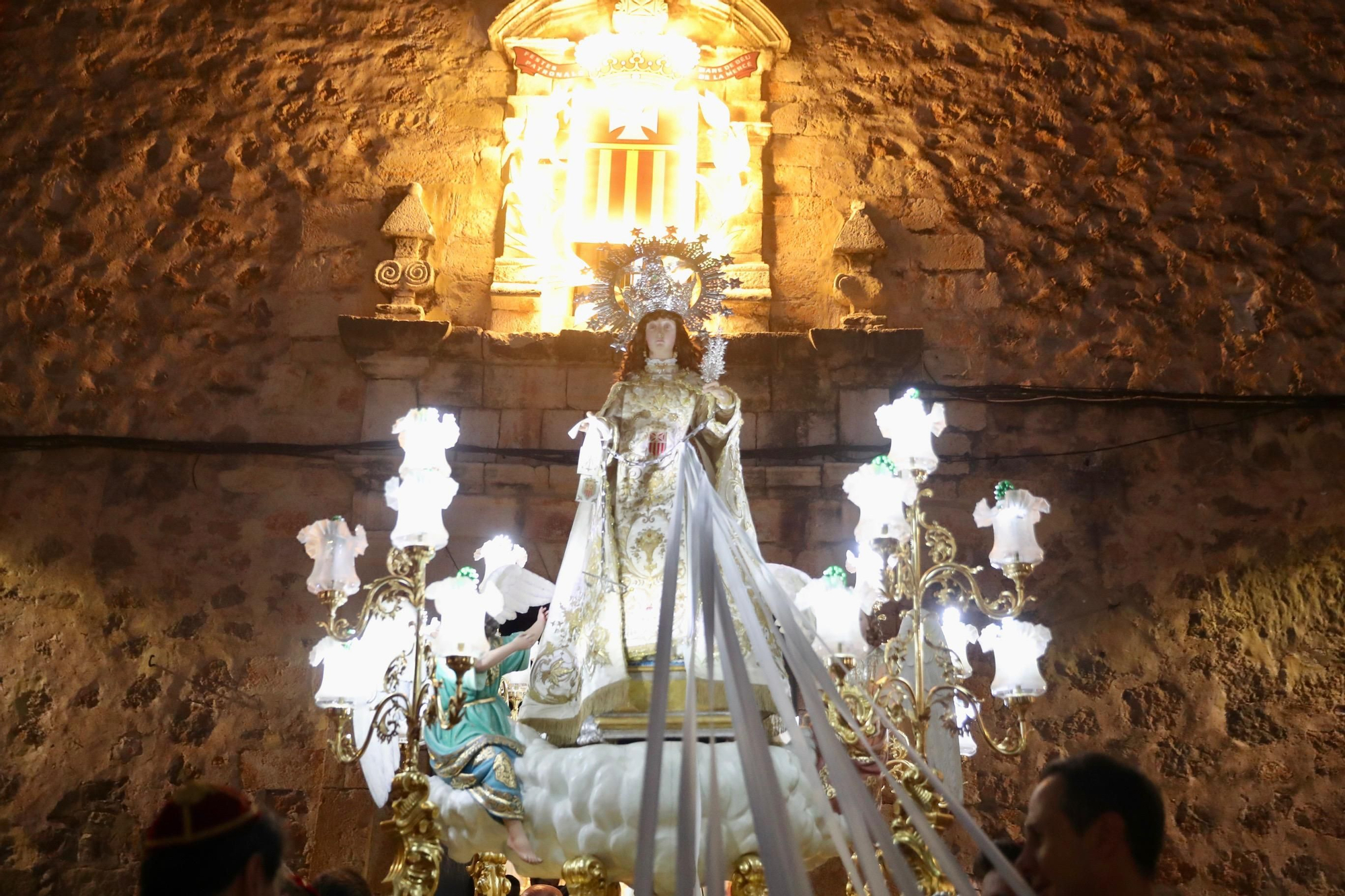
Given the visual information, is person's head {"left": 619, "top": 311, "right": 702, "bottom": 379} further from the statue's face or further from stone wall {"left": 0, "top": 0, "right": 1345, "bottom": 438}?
stone wall {"left": 0, "top": 0, "right": 1345, "bottom": 438}

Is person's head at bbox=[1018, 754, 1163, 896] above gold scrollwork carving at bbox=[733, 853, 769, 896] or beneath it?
above

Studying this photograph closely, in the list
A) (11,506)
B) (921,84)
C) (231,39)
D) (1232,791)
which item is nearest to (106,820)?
(11,506)

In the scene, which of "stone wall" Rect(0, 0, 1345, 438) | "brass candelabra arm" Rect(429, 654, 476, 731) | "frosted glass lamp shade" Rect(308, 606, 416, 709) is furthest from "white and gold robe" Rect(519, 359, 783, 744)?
"stone wall" Rect(0, 0, 1345, 438)

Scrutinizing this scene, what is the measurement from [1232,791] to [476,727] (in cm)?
351

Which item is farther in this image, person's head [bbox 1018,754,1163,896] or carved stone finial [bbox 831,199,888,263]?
carved stone finial [bbox 831,199,888,263]

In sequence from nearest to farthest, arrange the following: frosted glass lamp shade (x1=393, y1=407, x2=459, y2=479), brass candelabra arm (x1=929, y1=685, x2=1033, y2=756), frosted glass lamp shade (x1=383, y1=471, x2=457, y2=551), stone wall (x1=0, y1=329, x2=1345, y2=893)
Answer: brass candelabra arm (x1=929, y1=685, x2=1033, y2=756) → frosted glass lamp shade (x1=383, y1=471, x2=457, y2=551) → frosted glass lamp shade (x1=393, y1=407, x2=459, y2=479) → stone wall (x1=0, y1=329, x2=1345, y2=893)

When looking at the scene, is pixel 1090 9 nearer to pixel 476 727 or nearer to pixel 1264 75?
pixel 1264 75

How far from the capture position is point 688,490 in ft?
14.1

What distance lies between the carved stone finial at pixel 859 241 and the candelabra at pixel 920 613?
98.9 inches

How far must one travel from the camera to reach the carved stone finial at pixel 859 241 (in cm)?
680

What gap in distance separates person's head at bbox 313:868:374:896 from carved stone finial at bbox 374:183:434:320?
356 cm

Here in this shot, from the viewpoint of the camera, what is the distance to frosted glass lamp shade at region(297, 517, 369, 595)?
13.7ft

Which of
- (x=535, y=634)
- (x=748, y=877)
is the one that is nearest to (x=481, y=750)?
(x=535, y=634)

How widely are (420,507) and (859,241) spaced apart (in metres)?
3.40
